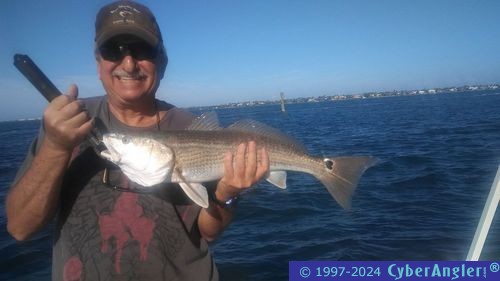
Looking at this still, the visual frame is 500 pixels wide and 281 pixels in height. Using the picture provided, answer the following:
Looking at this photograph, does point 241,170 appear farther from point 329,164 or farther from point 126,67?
point 126,67

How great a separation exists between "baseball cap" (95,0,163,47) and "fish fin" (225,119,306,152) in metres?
1.35

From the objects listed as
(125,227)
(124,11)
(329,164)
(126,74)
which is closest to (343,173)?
(329,164)

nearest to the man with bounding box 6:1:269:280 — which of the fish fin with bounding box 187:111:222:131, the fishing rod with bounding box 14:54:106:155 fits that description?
the fishing rod with bounding box 14:54:106:155

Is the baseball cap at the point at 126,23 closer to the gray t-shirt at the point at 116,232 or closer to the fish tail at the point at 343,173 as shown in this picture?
the gray t-shirt at the point at 116,232

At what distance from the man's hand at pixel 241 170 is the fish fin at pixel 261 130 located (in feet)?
1.10

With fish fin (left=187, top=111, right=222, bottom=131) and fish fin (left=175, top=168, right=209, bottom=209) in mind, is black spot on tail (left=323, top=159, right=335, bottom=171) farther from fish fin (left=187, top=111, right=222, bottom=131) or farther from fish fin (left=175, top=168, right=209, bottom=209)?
fish fin (left=175, top=168, right=209, bottom=209)

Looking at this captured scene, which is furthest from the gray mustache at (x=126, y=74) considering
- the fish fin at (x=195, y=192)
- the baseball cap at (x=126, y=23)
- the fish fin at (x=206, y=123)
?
the fish fin at (x=195, y=192)

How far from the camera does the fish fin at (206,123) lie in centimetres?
389

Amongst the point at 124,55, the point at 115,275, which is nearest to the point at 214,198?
the point at 115,275

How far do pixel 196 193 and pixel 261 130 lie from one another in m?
1.31

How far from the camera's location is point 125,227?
301 cm

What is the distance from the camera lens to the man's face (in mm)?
3268

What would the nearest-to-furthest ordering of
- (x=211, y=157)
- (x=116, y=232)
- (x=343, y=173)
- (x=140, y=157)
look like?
(x=116, y=232)
(x=140, y=157)
(x=211, y=157)
(x=343, y=173)

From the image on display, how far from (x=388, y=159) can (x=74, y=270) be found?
1879 centimetres
